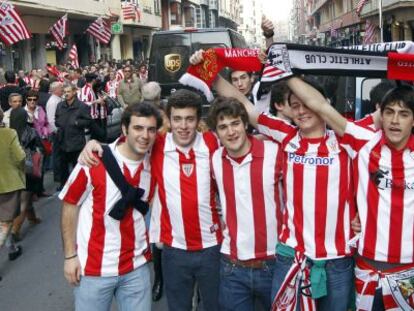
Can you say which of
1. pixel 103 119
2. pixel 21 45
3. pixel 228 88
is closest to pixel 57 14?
pixel 21 45

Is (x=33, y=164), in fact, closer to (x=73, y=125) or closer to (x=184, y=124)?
(x=73, y=125)

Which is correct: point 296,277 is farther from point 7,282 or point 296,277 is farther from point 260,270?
point 7,282

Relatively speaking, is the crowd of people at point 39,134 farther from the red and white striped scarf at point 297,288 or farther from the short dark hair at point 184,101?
the red and white striped scarf at point 297,288

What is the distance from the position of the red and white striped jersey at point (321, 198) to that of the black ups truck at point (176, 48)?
823cm

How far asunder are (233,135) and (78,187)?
993mm

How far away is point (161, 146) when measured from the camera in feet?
12.0

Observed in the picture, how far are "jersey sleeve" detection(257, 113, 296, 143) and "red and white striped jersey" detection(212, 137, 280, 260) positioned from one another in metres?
0.07

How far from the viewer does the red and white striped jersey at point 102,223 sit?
11.2ft

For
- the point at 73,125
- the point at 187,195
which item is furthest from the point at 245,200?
the point at 73,125

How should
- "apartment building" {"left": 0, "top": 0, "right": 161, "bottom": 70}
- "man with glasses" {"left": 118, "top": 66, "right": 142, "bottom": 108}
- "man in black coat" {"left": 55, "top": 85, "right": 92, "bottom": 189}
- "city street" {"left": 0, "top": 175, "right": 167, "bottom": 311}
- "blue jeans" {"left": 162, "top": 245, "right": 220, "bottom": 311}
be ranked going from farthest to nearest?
"apartment building" {"left": 0, "top": 0, "right": 161, "bottom": 70}, "man with glasses" {"left": 118, "top": 66, "right": 142, "bottom": 108}, "man in black coat" {"left": 55, "top": 85, "right": 92, "bottom": 189}, "city street" {"left": 0, "top": 175, "right": 167, "bottom": 311}, "blue jeans" {"left": 162, "top": 245, "right": 220, "bottom": 311}

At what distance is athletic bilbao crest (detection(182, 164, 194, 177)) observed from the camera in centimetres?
354

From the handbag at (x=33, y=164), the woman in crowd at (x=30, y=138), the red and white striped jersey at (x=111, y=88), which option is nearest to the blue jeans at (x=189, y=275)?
the woman in crowd at (x=30, y=138)

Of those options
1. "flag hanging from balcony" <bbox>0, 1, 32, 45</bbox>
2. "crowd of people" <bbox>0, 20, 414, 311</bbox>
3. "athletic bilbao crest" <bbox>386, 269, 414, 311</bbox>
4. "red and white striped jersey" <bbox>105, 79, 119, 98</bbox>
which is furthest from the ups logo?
"athletic bilbao crest" <bbox>386, 269, 414, 311</bbox>

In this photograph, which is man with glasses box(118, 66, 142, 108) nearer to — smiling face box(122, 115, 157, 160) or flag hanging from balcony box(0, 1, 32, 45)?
flag hanging from balcony box(0, 1, 32, 45)
